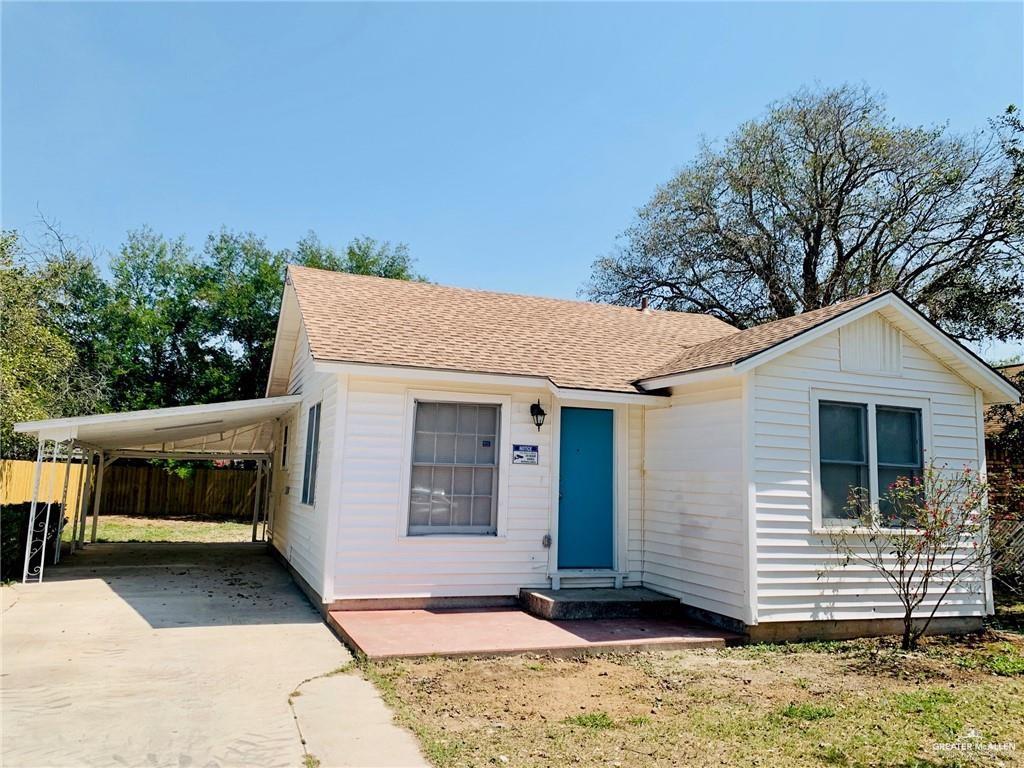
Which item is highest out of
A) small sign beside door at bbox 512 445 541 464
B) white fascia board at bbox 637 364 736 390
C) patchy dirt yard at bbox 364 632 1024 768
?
white fascia board at bbox 637 364 736 390

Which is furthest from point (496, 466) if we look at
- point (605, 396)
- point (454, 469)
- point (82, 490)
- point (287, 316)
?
point (82, 490)

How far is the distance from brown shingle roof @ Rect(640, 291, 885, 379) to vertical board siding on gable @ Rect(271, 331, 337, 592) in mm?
4384

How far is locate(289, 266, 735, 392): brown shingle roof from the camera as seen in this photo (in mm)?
8641

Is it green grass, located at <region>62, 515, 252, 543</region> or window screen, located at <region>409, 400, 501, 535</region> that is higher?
window screen, located at <region>409, 400, 501, 535</region>

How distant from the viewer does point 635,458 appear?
30.8ft

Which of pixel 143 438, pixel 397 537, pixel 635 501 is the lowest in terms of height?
pixel 397 537

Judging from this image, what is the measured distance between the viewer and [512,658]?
6445 millimetres

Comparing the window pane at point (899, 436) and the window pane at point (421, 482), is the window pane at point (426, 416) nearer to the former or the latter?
the window pane at point (421, 482)

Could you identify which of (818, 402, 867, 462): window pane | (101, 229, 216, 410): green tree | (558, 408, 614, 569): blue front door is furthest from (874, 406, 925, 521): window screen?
(101, 229, 216, 410): green tree

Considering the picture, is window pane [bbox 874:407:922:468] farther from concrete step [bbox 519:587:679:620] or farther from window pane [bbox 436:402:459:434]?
window pane [bbox 436:402:459:434]

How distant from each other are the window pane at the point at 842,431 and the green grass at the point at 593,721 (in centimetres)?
455

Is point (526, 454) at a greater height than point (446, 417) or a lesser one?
lesser

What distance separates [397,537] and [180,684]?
3136 millimetres

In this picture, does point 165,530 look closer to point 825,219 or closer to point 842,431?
point 842,431
